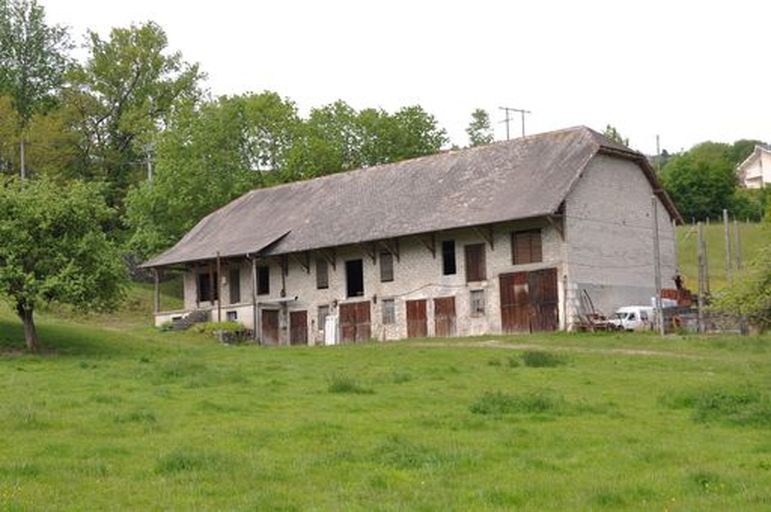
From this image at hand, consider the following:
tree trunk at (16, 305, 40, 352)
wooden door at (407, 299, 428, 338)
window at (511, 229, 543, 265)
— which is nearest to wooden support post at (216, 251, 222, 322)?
wooden door at (407, 299, 428, 338)

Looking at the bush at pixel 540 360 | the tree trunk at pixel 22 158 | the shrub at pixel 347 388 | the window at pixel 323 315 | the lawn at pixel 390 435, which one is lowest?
the lawn at pixel 390 435

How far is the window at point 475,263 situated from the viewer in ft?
162

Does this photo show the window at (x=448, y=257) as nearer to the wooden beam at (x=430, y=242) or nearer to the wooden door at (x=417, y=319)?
the wooden beam at (x=430, y=242)

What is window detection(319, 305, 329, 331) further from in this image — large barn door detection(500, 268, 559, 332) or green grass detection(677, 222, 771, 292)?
green grass detection(677, 222, 771, 292)

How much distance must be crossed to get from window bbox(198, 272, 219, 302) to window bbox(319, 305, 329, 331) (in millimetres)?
7357

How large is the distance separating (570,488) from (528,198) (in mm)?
35536

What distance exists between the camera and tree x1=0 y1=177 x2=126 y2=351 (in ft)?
118

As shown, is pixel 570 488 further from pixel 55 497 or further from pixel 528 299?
pixel 528 299

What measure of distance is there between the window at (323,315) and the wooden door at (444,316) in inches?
257

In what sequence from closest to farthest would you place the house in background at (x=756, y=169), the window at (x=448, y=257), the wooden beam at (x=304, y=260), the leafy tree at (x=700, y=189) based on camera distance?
the window at (x=448, y=257) < the wooden beam at (x=304, y=260) < the leafy tree at (x=700, y=189) < the house in background at (x=756, y=169)

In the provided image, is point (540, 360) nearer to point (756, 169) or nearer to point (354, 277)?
point (354, 277)

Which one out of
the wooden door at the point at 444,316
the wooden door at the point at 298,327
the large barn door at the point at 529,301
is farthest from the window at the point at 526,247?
the wooden door at the point at 298,327

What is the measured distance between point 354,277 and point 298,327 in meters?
4.06

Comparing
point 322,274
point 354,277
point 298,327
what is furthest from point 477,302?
point 298,327
